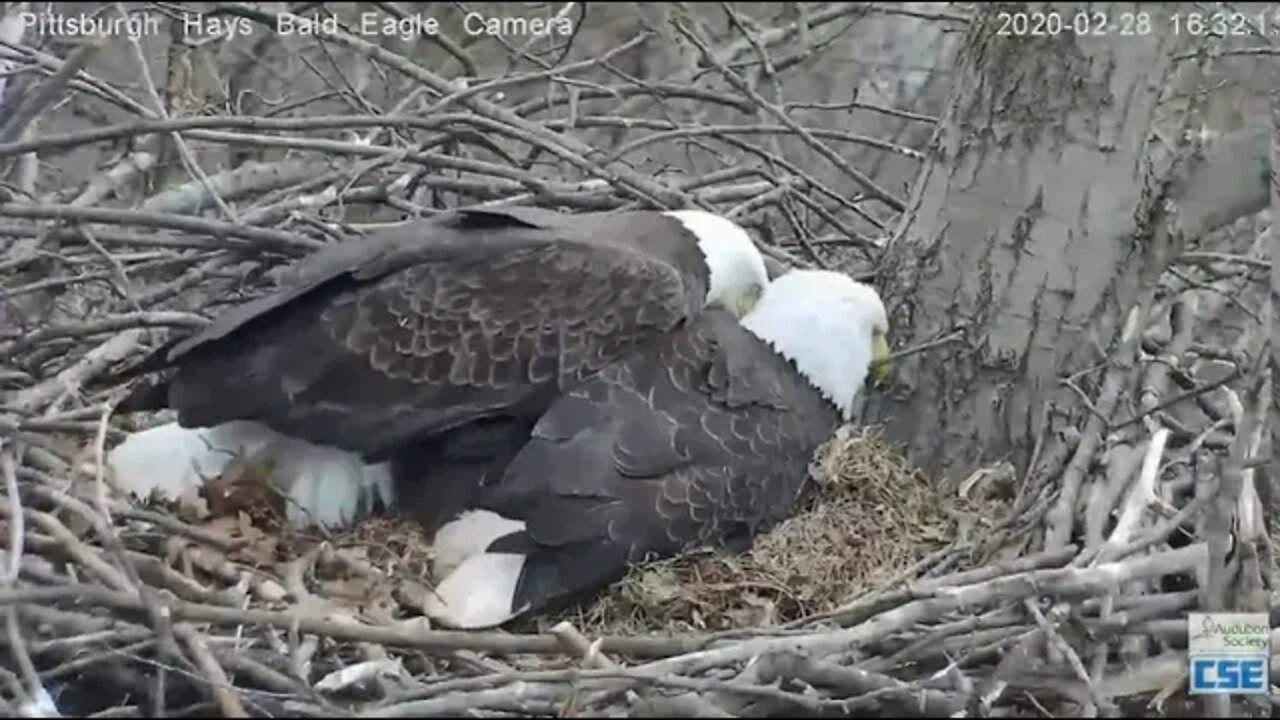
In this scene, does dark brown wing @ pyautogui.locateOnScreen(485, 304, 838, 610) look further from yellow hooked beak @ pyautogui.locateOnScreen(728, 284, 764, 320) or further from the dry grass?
yellow hooked beak @ pyautogui.locateOnScreen(728, 284, 764, 320)

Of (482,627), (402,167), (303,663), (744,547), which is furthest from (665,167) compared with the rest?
(303,663)

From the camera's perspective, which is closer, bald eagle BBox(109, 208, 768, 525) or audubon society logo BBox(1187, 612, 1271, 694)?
audubon society logo BBox(1187, 612, 1271, 694)

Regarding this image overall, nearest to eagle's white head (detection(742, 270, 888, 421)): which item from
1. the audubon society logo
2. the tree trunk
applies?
the tree trunk

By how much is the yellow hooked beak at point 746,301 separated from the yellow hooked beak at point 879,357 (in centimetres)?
23

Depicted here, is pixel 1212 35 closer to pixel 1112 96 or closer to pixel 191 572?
pixel 1112 96

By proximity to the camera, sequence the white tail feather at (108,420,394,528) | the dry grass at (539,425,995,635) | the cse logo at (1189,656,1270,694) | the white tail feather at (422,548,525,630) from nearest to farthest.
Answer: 1. the cse logo at (1189,656,1270,694)
2. the white tail feather at (422,548,525,630)
3. the dry grass at (539,425,995,635)
4. the white tail feather at (108,420,394,528)

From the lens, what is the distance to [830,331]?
308cm

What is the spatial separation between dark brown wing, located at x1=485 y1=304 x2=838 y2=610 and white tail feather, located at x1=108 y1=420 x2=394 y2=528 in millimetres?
287

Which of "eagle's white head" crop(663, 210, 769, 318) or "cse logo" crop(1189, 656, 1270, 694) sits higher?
"eagle's white head" crop(663, 210, 769, 318)

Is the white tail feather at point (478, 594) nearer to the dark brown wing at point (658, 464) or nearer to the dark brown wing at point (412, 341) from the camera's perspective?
the dark brown wing at point (658, 464)

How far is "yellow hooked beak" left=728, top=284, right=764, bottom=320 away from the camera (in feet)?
10.5

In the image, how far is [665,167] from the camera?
4.02 meters

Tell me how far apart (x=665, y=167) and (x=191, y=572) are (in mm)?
1816

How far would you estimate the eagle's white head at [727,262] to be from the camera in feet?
10.1
